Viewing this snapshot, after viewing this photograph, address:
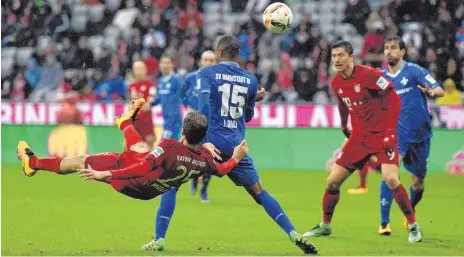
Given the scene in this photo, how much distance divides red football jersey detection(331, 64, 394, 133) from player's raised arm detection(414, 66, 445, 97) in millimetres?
725

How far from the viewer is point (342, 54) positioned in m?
9.30

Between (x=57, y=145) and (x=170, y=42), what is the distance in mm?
5223

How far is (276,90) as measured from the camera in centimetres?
2088

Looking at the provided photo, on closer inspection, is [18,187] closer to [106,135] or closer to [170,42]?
[106,135]

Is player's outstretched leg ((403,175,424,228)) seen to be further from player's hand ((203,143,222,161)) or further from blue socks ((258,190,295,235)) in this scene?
player's hand ((203,143,222,161))

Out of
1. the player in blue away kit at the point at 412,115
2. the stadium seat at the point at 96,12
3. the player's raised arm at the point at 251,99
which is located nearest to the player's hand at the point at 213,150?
the player's raised arm at the point at 251,99

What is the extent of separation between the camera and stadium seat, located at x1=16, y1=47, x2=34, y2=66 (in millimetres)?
24042

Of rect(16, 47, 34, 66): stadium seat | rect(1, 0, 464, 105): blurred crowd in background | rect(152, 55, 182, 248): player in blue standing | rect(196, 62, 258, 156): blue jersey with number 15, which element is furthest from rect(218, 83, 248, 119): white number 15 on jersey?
rect(16, 47, 34, 66): stadium seat

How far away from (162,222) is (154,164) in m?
1.32

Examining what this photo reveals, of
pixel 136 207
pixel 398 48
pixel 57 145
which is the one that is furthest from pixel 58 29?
pixel 398 48

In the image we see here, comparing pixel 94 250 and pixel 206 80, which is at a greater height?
pixel 206 80

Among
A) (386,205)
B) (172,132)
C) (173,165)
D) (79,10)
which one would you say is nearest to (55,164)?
(173,165)

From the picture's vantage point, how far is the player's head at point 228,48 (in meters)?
8.41

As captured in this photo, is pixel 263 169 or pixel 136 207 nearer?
pixel 136 207
